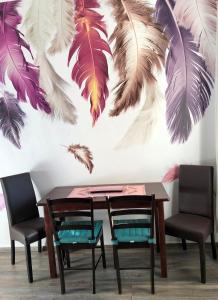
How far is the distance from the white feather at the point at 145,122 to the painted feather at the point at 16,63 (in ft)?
2.96

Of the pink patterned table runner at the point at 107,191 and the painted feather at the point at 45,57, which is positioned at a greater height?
the painted feather at the point at 45,57

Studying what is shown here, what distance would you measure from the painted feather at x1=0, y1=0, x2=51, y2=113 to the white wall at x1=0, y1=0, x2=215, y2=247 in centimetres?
11

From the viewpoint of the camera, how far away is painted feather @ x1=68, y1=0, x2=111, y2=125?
3174mm

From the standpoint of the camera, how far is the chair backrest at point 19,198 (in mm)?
2992

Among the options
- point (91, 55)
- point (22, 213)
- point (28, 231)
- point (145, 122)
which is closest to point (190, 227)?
point (145, 122)

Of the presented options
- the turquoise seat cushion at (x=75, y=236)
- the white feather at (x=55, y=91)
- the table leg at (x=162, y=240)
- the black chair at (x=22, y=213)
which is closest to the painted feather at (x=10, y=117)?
the white feather at (x=55, y=91)

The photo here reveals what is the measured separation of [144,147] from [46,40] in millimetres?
1534

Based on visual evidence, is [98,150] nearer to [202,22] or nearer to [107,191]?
[107,191]

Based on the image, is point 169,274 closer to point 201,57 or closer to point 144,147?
point 144,147

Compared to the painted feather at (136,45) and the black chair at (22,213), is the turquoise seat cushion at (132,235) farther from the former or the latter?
the painted feather at (136,45)

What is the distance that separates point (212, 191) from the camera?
2951mm

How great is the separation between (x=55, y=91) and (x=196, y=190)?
5.85 feet

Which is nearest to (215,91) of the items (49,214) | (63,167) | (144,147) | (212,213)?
(144,147)

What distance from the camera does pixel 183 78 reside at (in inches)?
123
